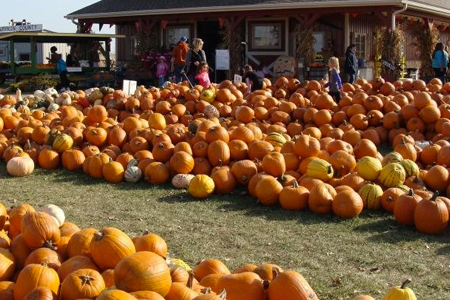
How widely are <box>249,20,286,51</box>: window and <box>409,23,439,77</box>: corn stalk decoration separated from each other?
556cm

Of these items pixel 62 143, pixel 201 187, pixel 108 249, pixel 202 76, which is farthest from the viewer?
pixel 202 76

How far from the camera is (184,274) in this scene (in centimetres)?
343

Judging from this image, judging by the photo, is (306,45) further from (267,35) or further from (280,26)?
(267,35)

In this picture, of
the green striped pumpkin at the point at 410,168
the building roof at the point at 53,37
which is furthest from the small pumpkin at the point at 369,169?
the building roof at the point at 53,37

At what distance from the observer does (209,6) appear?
77.4 feet

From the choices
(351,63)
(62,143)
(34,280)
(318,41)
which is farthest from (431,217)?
(318,41)

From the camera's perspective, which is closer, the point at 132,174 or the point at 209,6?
the point at 132,174

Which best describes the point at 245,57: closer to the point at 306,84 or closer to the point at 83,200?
the point at 306,84

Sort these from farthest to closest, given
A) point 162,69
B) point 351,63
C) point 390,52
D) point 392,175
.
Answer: point 162,69
point 390,52
point 351,63
point 392,175

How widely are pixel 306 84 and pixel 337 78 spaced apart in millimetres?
809

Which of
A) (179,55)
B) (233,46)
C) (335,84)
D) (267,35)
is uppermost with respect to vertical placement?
(267,35)

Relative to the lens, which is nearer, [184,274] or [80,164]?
[184,274]

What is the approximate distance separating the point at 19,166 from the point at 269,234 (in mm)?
4042

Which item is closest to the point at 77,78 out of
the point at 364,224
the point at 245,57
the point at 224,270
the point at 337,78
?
the point at 245,57
